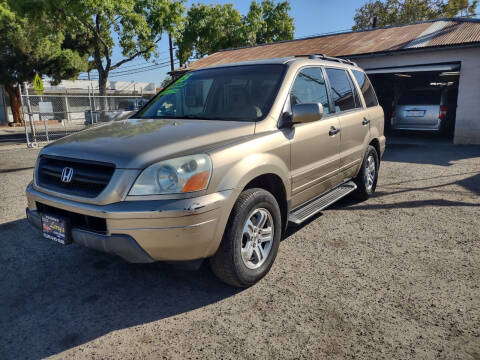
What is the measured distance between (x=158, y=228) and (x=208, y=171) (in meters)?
0.52

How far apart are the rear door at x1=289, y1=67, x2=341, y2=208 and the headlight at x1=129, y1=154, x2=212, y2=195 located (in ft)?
4.07

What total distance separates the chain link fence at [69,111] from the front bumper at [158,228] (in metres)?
12.4

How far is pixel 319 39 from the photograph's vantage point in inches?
692

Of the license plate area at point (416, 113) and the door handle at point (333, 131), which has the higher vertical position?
the door handle at point (333, 131)

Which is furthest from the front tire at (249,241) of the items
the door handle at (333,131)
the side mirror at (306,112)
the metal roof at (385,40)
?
the metal roof at (385,40)

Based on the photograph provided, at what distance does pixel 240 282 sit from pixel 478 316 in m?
1.73

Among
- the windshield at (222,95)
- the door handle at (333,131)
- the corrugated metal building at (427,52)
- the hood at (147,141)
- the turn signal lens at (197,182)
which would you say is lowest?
the turn signal lens at (197,182)

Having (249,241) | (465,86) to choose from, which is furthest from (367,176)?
(465,86)

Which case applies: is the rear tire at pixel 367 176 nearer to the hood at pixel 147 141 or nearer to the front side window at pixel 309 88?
the front side window at pixel 309 88

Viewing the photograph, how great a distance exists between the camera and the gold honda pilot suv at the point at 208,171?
2.49 meters

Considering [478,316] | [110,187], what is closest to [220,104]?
[110,187]

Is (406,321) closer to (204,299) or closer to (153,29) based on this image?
(204,299)

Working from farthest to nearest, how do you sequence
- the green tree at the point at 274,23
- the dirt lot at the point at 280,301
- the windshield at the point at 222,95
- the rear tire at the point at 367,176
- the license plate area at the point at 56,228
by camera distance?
the green tree at the point at 274,23, the rear tire at the point at 367,176, the windshield at the point at 222,95, the license plate area at the point at 56,228, the dirt lot at the point at 280,301

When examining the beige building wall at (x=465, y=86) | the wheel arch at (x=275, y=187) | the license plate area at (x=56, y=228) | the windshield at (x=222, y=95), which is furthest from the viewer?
the beige building wall at (x=465, y=86)
